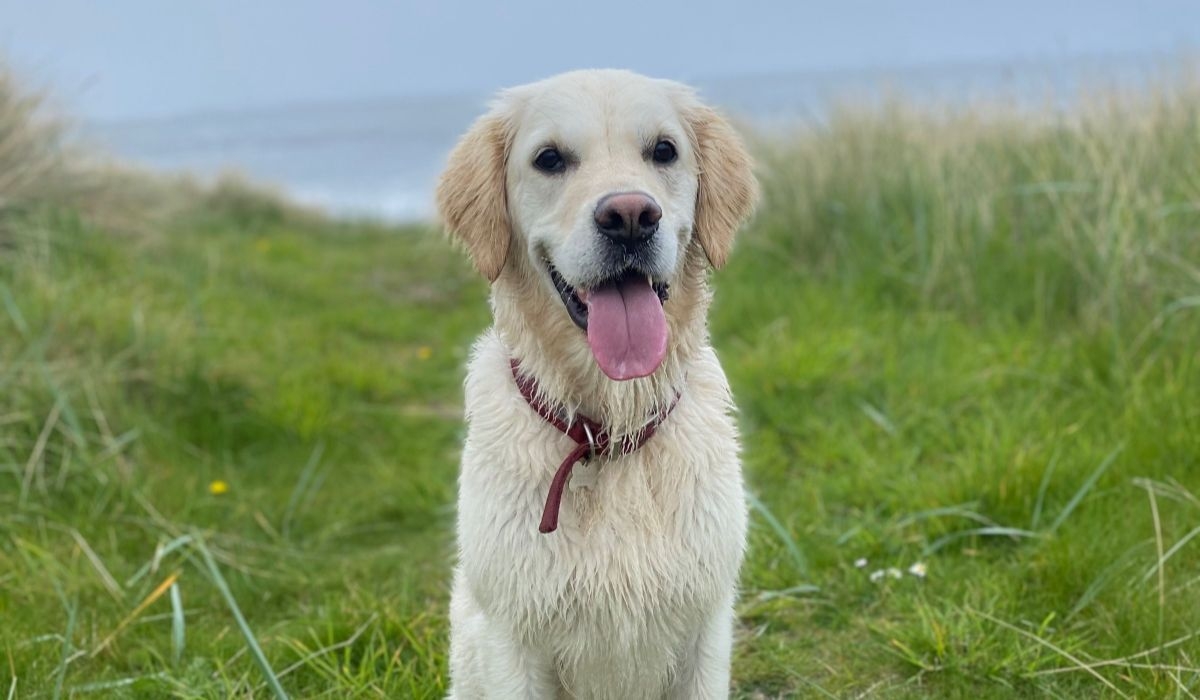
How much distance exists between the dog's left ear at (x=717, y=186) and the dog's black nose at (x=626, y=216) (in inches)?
14.7

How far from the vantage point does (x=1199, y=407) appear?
12.4 ft

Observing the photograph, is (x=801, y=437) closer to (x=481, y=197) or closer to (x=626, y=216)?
(x=481, y=197)

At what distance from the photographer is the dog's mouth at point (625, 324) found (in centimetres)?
229

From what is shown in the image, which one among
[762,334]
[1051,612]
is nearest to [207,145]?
[762,334]

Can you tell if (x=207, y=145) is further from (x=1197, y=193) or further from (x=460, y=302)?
(x=1197, y=193)

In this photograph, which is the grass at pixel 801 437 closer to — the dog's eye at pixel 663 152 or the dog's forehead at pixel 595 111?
the dog's eye at pixel 663 152

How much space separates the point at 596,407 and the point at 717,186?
25.0 inches

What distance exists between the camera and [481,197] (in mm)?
2578

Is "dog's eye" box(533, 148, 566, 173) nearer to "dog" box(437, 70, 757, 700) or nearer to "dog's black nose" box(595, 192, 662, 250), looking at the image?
"dog" box(437, 70, 757, 700)

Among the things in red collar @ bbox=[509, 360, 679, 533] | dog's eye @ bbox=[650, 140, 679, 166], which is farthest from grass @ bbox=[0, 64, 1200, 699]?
dog's eye @ bbox=[650, 140, 679, 166]

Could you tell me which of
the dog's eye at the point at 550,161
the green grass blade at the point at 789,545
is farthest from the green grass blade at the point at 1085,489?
the dog's eye at the point at 550,161

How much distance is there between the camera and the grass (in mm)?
3025

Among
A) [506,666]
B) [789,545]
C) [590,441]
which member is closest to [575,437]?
[590,441]

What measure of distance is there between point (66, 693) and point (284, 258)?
7.08m
